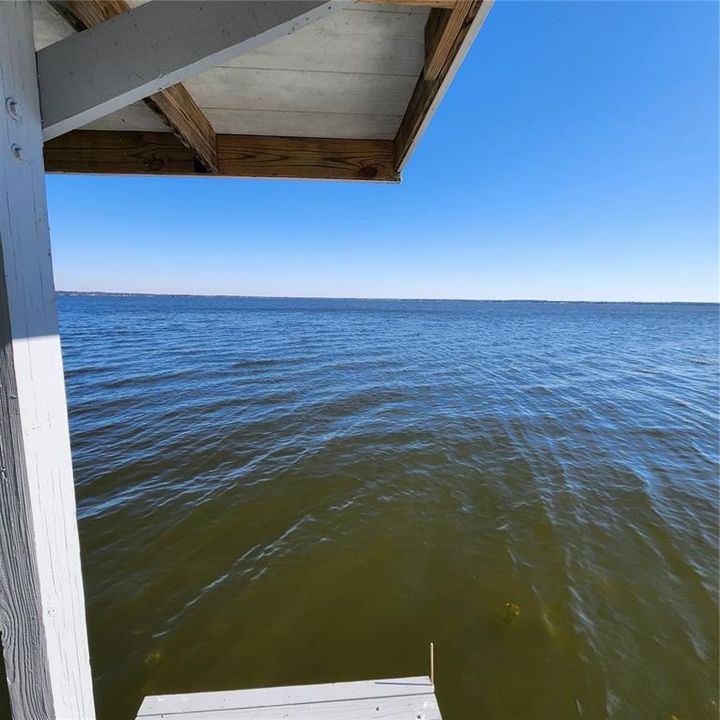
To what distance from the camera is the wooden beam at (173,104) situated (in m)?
1.10

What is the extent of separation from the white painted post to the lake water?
7.40 ft

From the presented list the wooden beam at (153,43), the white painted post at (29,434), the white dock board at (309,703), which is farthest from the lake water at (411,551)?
the wooden beam at (153,43)

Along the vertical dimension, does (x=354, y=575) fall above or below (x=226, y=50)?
below

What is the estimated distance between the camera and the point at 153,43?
95 centimetres

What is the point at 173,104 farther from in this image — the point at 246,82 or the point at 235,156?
the point at 235,156

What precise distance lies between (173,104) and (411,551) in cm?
422

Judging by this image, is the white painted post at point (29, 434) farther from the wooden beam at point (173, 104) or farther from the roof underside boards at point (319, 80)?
the roof underside boards at point (319, 80)

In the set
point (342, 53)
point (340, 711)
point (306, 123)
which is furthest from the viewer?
point (306, 123)

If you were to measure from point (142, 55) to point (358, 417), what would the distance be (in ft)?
23.9

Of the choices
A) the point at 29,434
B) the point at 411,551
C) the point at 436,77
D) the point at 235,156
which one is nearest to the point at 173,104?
the point at 235,156

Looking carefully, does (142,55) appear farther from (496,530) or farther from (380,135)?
(496,530)

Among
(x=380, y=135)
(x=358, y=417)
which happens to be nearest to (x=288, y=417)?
(x=358, y=417)

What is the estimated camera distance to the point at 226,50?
954 mm

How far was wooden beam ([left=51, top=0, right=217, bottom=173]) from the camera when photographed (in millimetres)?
1102
